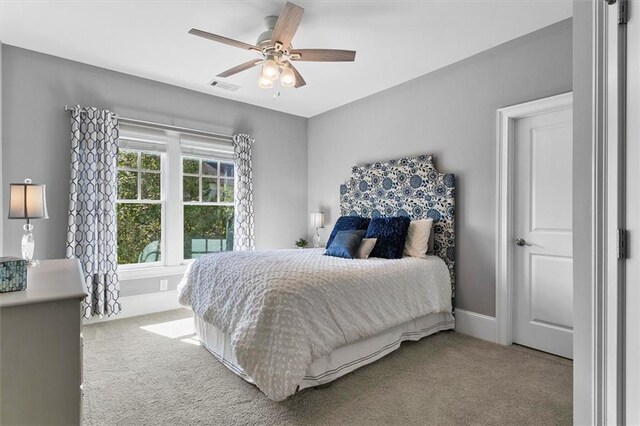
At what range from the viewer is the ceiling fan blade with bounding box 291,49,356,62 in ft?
8.21

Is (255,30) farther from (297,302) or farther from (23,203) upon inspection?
(297,302)

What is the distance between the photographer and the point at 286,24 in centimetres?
226

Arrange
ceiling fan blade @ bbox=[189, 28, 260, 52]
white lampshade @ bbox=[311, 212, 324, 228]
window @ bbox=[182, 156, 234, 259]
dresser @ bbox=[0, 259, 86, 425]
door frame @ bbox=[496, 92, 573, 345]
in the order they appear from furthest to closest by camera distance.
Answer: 1. white lampshade @ bbox=[311, 212, 324, 228]
2. window @ bbox=[182, 156, 234, 259]
3. door frame @ bbox=[496, 92, 573, 345]
4. ceiling fan blade @ bbox=[189, 28, 260, 52]
5. dresser @ bbox=[0, 259, 86, 425]

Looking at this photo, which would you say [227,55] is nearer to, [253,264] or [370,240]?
[253,264]

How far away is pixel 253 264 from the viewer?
8.34 feet

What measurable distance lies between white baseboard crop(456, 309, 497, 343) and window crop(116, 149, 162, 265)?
11.2ft

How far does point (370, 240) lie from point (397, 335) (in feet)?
3.03

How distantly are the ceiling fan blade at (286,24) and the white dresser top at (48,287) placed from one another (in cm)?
190

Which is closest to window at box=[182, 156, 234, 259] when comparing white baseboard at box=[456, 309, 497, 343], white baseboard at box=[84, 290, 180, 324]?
white baseboard at box=[84, 290, 180, 324]

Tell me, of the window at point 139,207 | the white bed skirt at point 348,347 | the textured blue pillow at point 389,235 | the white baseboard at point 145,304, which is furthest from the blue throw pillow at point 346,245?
the window at point 139,207

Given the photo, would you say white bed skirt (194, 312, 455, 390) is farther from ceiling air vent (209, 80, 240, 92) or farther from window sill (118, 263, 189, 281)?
ceiling air vent (209, 80, 240, 92)

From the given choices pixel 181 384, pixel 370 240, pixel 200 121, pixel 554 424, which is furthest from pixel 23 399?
pixel 200 121

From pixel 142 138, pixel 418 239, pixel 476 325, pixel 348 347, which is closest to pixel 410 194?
pixel 418 239

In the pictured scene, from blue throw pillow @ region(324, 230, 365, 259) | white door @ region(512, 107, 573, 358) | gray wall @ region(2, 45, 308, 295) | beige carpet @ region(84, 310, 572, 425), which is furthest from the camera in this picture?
blue throw pillow @ region(324, 230, 365, 259)
